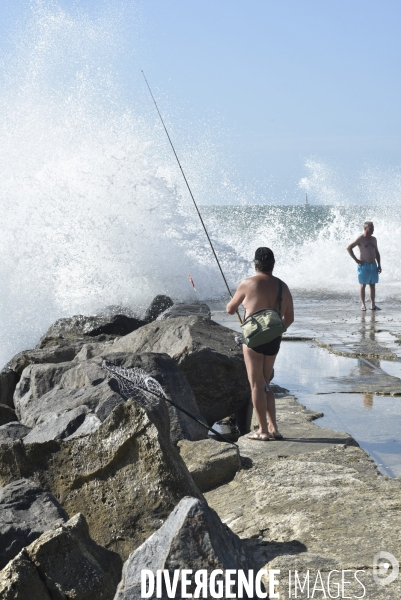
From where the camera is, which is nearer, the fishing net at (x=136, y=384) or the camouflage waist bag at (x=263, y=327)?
the fishing net at (x=136, y=384)

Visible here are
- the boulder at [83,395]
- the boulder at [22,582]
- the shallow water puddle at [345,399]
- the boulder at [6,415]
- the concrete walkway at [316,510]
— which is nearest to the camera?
the boulder at [22,582]

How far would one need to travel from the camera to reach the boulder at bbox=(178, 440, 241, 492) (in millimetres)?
4461

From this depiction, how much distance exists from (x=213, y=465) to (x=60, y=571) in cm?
171

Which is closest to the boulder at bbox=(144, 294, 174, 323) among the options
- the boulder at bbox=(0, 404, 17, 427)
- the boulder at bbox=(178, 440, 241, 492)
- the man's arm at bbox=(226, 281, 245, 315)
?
the boulder at bbox=(0, 404, 17, 427)

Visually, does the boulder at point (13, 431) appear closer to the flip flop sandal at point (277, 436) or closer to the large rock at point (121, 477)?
the large rock at point (121, 477)

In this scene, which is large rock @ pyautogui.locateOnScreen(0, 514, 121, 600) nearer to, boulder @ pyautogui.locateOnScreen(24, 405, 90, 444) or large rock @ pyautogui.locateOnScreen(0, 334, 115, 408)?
boulder @ pyautogui.locateOnScreen(24, 405, 90, 444)

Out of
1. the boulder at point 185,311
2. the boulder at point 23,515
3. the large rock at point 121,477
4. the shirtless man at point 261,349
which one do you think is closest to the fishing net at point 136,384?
the shirtless man at point 261,349

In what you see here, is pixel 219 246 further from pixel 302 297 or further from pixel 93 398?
pixel 93 398

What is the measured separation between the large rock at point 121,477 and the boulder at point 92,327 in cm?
631

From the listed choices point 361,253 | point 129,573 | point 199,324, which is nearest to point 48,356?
point 199,324

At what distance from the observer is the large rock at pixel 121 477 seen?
345 centimetres

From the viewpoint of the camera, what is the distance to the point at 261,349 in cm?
519

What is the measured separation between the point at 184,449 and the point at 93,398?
0.66 metres

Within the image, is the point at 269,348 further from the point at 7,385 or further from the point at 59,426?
the point at 7,385
